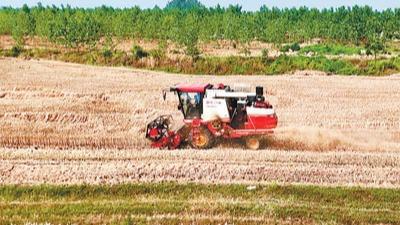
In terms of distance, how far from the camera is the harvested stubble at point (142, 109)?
21859 mm

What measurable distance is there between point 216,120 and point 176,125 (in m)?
1.26

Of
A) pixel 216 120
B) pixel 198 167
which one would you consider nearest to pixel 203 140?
pixel 216 120

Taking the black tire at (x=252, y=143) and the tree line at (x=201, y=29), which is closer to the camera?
the black tire at (x=252, y=143)

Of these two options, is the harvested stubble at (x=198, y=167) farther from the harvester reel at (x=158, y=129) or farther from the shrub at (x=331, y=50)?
→ the shrub at (x=331, y=50)

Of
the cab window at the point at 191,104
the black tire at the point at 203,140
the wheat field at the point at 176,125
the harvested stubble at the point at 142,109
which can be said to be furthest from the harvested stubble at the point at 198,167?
the harvested stubble at the point at 142,109

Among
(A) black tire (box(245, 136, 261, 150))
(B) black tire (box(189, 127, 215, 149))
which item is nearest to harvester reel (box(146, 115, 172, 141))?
(B) black tire (box(189, 127, 215, 149))

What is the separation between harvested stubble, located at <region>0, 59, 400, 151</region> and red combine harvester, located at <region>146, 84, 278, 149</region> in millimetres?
901

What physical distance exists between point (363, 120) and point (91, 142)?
31.9ft

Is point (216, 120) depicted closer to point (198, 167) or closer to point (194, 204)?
point (198, 167)

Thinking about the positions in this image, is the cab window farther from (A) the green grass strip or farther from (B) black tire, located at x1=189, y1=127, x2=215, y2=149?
(A) the green grass strip

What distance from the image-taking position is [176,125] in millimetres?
20844

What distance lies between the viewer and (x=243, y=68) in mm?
41406

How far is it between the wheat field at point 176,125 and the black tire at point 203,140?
0.55m

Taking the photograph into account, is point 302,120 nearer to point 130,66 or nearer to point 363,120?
point 363,120
